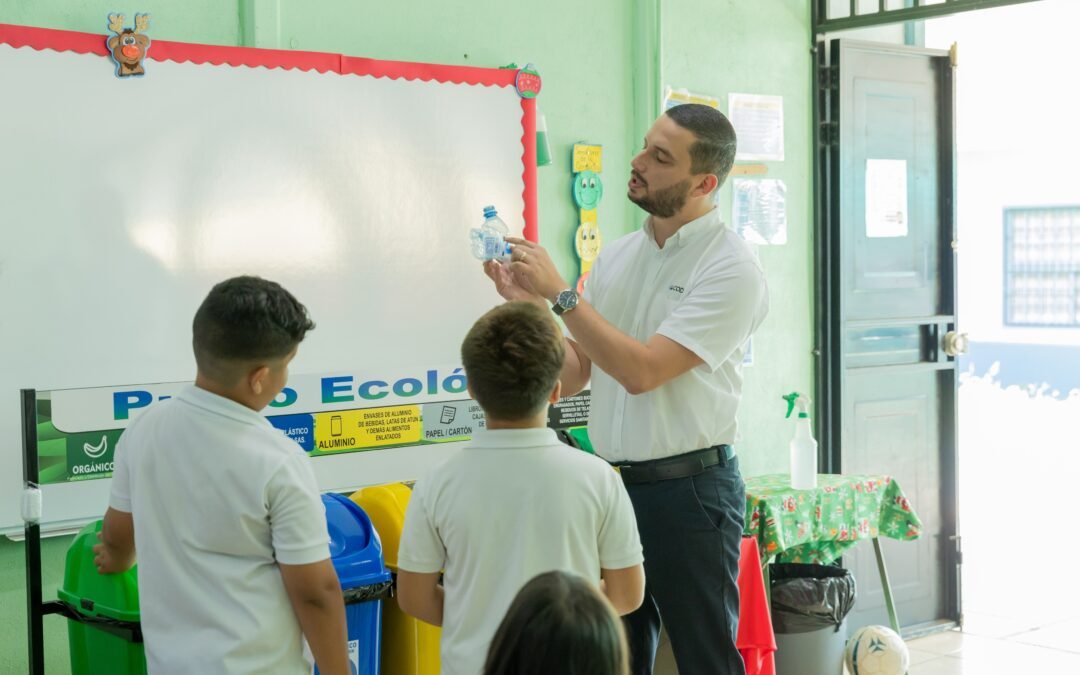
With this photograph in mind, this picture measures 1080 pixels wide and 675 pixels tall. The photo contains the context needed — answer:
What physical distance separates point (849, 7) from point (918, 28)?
433 millimetres

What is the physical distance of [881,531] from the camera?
4070mm

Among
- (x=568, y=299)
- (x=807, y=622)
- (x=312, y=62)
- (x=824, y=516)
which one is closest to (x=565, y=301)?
(x=568, y=299)

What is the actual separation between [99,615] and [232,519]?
664 mm

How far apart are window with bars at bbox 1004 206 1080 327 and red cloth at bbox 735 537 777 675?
10.6 m

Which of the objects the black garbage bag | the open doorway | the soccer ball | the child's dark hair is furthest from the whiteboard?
the open doorway

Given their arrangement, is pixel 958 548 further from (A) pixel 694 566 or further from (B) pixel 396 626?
(B) pixel 396 626

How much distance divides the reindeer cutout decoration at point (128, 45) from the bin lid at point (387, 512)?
1.14m

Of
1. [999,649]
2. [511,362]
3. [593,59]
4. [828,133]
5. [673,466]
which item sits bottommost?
[999,649]

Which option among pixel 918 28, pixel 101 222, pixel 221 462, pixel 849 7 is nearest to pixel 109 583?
pixel 221 462

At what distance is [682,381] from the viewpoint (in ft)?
7.91

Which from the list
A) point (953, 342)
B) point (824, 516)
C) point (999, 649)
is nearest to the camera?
point (824, 516)

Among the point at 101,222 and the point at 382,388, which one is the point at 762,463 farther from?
the point at 101,222

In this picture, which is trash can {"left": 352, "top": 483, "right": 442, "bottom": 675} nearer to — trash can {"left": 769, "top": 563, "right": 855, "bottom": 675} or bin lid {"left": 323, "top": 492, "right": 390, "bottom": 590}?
bin lid {"left": 323, "top": 492, "right": 390, "bottom": 590}

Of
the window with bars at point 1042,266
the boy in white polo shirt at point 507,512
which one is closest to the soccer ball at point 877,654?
the boy in white polo shirt at point 507,512
